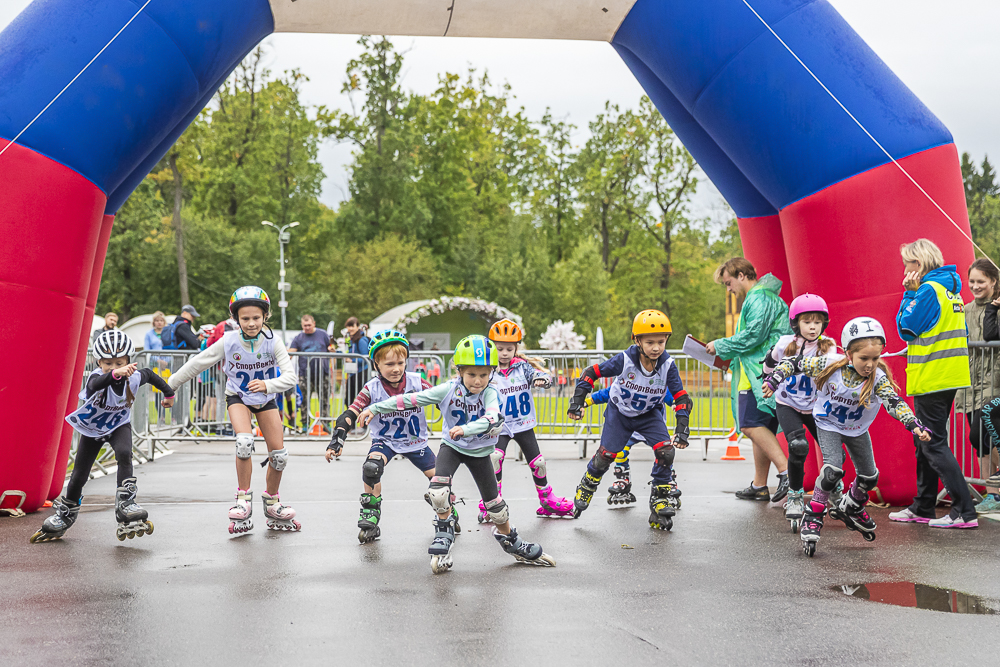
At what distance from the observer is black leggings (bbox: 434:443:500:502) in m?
6.44

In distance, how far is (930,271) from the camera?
7582 millimetres

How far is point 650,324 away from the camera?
7.85m

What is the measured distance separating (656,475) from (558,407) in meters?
7.31

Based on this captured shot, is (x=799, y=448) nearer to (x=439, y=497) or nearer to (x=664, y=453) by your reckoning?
(x=664, y=453)

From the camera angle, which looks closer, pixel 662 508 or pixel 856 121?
pixel 662 508

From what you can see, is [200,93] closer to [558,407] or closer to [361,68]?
[558,407]

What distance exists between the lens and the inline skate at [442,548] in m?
6.09

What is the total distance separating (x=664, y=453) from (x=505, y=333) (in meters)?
1.66

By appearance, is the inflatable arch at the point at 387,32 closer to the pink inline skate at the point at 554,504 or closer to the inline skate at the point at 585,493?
the inline skate at the point at 585,493

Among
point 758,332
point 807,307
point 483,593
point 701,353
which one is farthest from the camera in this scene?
point 701,353

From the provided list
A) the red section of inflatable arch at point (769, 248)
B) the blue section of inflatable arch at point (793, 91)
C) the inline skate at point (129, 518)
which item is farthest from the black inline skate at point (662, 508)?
the inline skate at point (129, 518)

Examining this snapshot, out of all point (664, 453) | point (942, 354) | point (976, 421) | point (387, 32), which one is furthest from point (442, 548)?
point (387, 32)

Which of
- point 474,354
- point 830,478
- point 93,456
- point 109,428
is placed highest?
point 474,354

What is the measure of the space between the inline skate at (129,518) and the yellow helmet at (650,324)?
3986 mm
